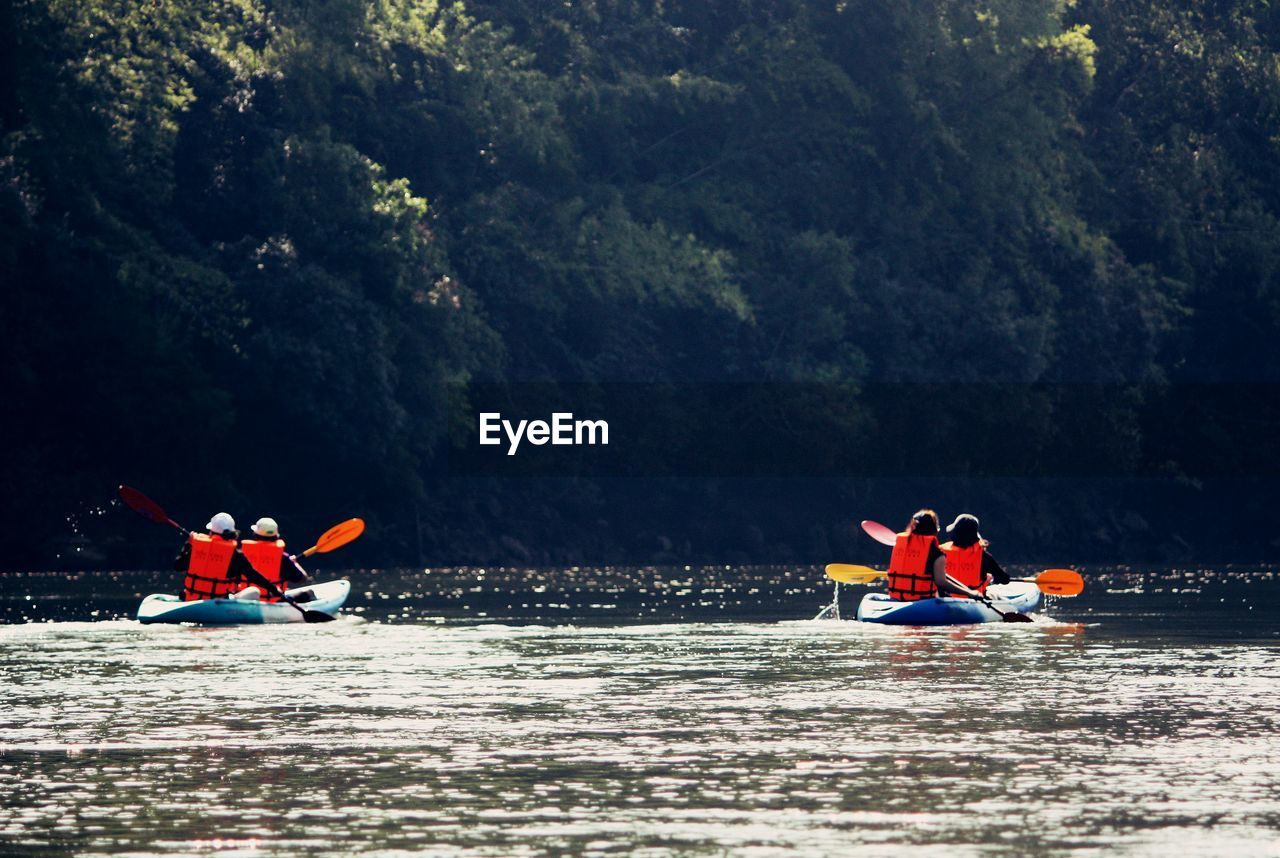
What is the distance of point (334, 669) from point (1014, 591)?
1025 centimetres

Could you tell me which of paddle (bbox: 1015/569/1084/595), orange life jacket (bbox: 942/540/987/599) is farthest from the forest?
orange life jacket (bbox: 942/540/987/599)

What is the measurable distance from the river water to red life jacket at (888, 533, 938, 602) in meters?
0.56

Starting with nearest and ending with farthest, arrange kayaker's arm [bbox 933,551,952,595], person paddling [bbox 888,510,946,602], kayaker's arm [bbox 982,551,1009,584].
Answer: person paddling [bbox 888,510,946,602] → kayaker's arm [bbox 933,551,952,595] → kayaker's arm [bbox 982,551,1009,584]

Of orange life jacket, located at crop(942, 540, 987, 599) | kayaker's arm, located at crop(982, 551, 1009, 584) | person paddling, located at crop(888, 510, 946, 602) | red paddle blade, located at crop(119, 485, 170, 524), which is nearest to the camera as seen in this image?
person paddling, located at crop(888, 510, 946, 602)

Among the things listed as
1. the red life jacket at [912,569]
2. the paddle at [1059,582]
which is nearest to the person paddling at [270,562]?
the red life jacket at [912,569]

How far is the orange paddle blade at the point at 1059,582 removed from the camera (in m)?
30.5

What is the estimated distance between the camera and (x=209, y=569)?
1095 inches

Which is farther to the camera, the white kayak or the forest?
the forest

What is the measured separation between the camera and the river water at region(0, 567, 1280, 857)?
12.3 metres

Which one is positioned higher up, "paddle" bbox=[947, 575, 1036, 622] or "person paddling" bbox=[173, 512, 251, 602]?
"person paddling" bbox=[173, 512, 251, 602]

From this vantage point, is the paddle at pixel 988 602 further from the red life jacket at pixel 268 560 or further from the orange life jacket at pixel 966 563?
the red life jacket at pixel 268 560

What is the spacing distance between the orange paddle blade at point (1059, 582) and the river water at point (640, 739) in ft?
5.05

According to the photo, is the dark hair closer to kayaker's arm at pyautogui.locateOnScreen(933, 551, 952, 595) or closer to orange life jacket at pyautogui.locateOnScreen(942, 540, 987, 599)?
kayaker's arm at pyautogui.locateOnScreen(933, 551, 952, 595)

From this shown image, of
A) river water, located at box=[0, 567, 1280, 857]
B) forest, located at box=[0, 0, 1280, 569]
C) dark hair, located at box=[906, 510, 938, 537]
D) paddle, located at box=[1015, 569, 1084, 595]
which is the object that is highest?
forest, located at box=[0, 0, 1280, 569]
